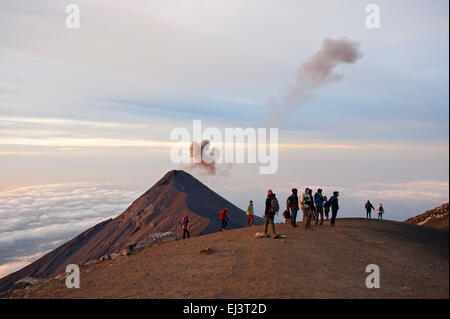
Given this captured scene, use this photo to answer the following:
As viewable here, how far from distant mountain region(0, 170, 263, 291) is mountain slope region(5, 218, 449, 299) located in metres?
29.7

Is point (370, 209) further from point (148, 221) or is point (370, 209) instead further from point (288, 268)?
point (148, 221)

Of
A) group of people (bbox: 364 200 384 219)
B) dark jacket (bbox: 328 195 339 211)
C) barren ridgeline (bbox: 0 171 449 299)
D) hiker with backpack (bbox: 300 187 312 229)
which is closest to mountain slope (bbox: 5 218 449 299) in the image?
barren ridgeline (bbox: 0 171 449 299)

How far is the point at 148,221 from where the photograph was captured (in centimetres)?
5650

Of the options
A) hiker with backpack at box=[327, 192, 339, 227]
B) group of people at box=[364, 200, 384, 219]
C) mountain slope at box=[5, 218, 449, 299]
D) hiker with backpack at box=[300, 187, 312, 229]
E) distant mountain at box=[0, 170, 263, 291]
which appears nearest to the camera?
mountain slope at box=[5, 218, 449, 299]

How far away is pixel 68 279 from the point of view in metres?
15.9

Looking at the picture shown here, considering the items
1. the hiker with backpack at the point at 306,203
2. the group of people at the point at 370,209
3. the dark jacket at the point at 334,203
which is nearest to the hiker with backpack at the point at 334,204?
the dark jacket at the point at 334,203

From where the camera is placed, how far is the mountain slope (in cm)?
1012

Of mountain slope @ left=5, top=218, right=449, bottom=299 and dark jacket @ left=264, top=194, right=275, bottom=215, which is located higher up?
dark jacket @ left=264, top=194, right=275, bottom=215

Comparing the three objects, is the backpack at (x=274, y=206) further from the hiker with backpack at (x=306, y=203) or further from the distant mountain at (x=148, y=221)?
the distant mountain at (x=148, y=221)

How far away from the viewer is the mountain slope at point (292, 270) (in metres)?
10.1

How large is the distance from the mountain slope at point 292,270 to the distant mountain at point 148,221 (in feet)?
97.3

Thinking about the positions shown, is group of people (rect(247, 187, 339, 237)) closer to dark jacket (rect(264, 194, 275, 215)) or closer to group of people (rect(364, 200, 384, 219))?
dark jacket (rect(264, 194, 275, 215))
